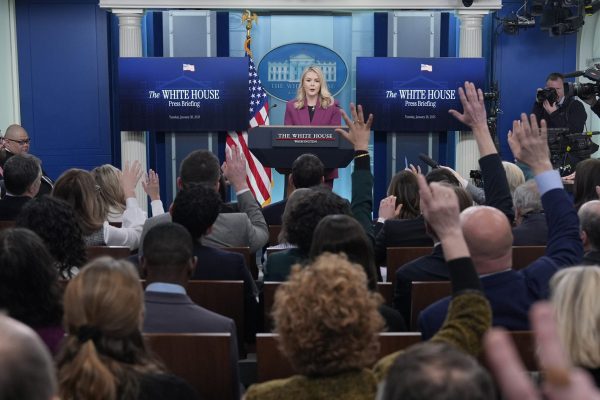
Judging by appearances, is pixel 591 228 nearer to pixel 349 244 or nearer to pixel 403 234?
pixel 349 244

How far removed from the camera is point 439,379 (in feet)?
3.68

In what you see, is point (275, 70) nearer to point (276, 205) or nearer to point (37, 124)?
point (37, 124)

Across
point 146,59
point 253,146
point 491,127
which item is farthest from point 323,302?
point 491,127

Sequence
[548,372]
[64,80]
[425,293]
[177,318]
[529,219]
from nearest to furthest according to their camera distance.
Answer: [548,372] → [177,318] → [425,293] → [529,219] → [64,80]

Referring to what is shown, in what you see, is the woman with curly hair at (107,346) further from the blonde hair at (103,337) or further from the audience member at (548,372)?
the audience member at (548,372)

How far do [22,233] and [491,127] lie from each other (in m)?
7.37

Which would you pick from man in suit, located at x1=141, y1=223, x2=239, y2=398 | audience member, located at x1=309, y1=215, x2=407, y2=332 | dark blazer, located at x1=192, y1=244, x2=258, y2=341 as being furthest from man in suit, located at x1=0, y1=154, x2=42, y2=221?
audience member, located at x1=309, y1=215, x2=407, y2=332

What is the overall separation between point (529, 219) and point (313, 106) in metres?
3.33

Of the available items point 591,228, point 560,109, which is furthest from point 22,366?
point 560,109

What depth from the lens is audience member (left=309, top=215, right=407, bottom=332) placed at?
8.80 ft

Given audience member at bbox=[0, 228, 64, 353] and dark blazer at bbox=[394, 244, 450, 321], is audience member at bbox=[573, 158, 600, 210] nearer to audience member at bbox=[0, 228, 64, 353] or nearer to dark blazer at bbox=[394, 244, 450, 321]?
dark blazer at bbox=[394, 244, 450, 321]

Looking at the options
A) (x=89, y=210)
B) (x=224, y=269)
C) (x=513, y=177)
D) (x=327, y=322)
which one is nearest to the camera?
(x=327, y=322)

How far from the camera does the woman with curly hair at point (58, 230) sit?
3191 millimetres

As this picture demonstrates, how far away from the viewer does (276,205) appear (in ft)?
17.4
